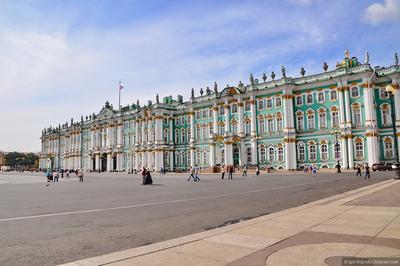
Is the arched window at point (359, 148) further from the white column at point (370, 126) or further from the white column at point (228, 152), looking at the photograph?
the white column at point (228, 152)

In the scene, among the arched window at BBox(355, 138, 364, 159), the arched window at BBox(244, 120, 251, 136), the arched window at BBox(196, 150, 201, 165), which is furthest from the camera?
the arched window at BBox(196, 150, 201, 165)

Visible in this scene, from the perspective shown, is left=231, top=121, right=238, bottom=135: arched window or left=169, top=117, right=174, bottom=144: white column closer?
left=231, top=121, right=238, bottom=135: arched window

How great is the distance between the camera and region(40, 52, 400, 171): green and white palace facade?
164 feet

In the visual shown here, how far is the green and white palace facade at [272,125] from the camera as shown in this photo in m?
50.0

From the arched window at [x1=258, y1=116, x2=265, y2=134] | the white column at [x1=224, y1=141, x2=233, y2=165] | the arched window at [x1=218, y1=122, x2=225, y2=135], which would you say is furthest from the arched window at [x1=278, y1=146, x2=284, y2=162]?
the arched window at [x1=218, y1=122, x2=225, y2=135]

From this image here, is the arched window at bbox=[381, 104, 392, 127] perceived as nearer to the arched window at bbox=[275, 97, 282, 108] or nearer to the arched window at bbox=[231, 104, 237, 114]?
the arched window at bbox=[275, 97, 282, 108]

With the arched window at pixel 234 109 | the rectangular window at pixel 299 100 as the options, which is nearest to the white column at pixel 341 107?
the rectangular window at pixel 299 100

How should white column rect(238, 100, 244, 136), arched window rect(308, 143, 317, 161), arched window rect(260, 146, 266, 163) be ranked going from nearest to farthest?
arched window rect(308, 143, 317, 161)
arched window rect(260, 146, 266, 163)
white column rect(238, 100, 244, 136)

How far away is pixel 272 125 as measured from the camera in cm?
6034

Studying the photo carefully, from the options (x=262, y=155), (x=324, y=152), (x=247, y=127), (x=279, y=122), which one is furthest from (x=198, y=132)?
(x=324, y=152)

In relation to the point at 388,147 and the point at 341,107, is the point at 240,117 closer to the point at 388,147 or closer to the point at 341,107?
the point at 341,107

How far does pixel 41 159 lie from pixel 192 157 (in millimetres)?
91739

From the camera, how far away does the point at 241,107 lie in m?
64.8

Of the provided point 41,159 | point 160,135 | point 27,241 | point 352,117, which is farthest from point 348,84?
point 41,159
